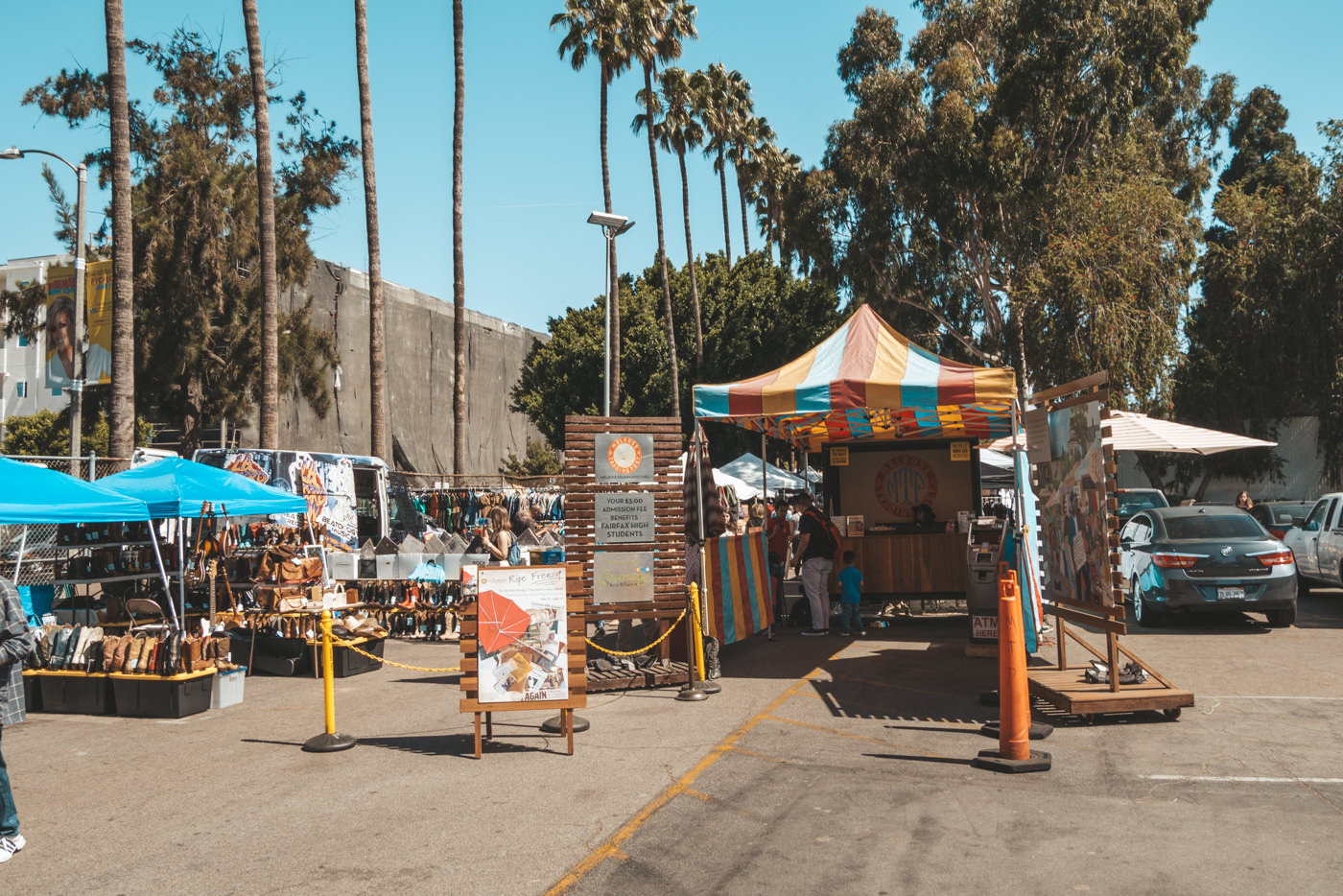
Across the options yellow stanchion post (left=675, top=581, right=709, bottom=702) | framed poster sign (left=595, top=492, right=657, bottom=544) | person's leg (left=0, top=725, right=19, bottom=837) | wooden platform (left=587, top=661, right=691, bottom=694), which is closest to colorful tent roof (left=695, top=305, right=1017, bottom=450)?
framed poster sign (left=595, top=492, right=657, bottom=544)

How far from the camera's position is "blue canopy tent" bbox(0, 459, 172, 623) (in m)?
9.75

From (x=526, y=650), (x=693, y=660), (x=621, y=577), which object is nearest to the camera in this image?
(x=526, y=650)

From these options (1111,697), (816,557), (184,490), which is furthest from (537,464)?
(1111,697)

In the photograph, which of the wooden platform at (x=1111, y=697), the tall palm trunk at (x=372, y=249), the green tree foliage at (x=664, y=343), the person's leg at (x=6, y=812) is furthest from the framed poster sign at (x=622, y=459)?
the green tree foliage at (x=664, y=343)

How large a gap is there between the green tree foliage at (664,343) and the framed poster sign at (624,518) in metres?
27.8

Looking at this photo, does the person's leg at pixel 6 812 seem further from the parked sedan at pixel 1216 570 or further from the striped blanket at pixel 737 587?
the parked sedan at pixel 1216 570

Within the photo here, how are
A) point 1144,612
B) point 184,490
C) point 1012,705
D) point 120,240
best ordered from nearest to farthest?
point 1012,705 < point 184,490 < point 1144,612 < point 120,240

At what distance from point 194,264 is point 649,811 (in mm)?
28177

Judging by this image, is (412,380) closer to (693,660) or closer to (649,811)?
(693,660)

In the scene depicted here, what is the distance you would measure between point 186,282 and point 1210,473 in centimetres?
3684

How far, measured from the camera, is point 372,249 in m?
25.0

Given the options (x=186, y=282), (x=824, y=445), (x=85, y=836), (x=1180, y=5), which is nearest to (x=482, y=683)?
(x=85, y=836)

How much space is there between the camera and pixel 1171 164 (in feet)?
132

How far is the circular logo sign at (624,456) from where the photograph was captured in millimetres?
10258
